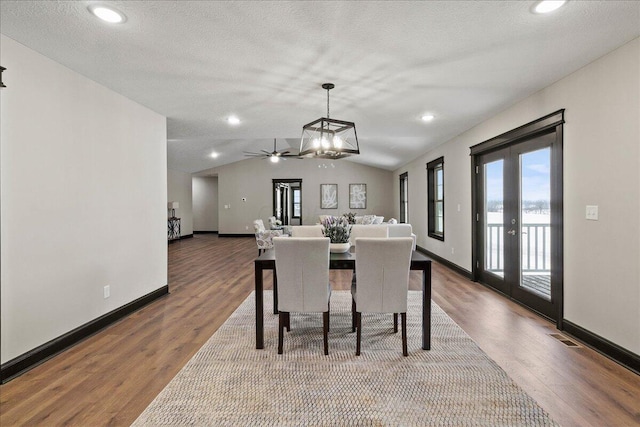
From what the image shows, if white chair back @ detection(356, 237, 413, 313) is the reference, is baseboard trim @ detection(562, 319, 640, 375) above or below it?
below

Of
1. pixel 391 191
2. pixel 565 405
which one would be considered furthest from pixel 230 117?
pixel 391 191

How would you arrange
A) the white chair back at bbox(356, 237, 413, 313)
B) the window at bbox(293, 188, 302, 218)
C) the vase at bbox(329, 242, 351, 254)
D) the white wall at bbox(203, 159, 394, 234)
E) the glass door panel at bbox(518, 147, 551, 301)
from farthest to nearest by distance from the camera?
the window at bbox(293, 188, 302, 218) → the white wall at bbox(203, 159, 394, 234) → the glass door panel at bbox(518, 147, 551, 301) → the vase at bbox(329, 242, 351, 254) → the white chair back at bbox(356, 237, 413, 313)

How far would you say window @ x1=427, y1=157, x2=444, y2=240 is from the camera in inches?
273

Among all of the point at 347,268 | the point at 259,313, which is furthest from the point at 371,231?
the point at 259,313

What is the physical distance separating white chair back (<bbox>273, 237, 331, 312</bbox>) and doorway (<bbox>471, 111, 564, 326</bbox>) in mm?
2327

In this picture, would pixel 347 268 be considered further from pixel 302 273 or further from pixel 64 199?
pixel 64 199

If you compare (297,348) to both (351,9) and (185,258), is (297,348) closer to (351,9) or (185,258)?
(351,9)

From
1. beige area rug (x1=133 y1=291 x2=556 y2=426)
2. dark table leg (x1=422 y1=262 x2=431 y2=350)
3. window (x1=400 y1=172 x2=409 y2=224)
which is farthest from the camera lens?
window (x1=400 y1=172 x2=409 y2=224)

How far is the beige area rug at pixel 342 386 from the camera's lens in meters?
1.91

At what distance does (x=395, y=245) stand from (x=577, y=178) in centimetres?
183

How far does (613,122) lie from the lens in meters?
2.61

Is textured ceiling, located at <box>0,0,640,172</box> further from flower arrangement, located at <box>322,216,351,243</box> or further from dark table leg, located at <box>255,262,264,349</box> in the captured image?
dark table leg, located at <box>255,262,264,349</box>

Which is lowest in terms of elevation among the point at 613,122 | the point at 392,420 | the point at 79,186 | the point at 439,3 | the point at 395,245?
the point at 392,420

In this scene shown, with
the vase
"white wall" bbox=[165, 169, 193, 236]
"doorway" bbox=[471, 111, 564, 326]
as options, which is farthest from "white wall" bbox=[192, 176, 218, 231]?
the vase
